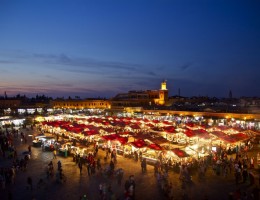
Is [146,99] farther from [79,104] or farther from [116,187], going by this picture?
[116,187]

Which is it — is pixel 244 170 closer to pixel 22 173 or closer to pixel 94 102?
pixel 22 173

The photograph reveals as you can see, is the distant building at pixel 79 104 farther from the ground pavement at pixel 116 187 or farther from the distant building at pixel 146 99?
the ground pavement at pixel 116 187

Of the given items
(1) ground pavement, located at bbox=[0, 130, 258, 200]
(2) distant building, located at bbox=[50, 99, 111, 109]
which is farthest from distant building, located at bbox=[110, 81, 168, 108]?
(1) ground pavement, located at bbox=[0, 130, 258, 200]

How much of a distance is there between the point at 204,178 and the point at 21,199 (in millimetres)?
9629

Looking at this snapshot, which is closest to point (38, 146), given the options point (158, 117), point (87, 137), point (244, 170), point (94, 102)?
point (87, 137)

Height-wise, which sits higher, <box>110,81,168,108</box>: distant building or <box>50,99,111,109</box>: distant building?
<box>110,81,168,108</box>: distant building

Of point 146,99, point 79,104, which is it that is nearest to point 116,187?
point 146,99

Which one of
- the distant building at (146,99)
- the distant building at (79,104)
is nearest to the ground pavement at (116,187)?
the distant building at (146,99)

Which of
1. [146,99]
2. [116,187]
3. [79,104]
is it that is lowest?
[116,187]

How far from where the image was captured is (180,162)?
52.9ft

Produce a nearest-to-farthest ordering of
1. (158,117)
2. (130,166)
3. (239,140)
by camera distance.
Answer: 1. (130,166)
2. (239,140)
3. (158,117)

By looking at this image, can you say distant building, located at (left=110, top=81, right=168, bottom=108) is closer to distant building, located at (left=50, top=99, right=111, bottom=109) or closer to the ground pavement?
distant building, located at (left=50, top=99, right=111, bottom=109)

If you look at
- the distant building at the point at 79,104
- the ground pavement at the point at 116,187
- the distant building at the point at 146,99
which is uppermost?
the distant building at the point at 146,99

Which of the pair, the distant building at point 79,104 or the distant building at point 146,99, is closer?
the distant building at point 146,99
